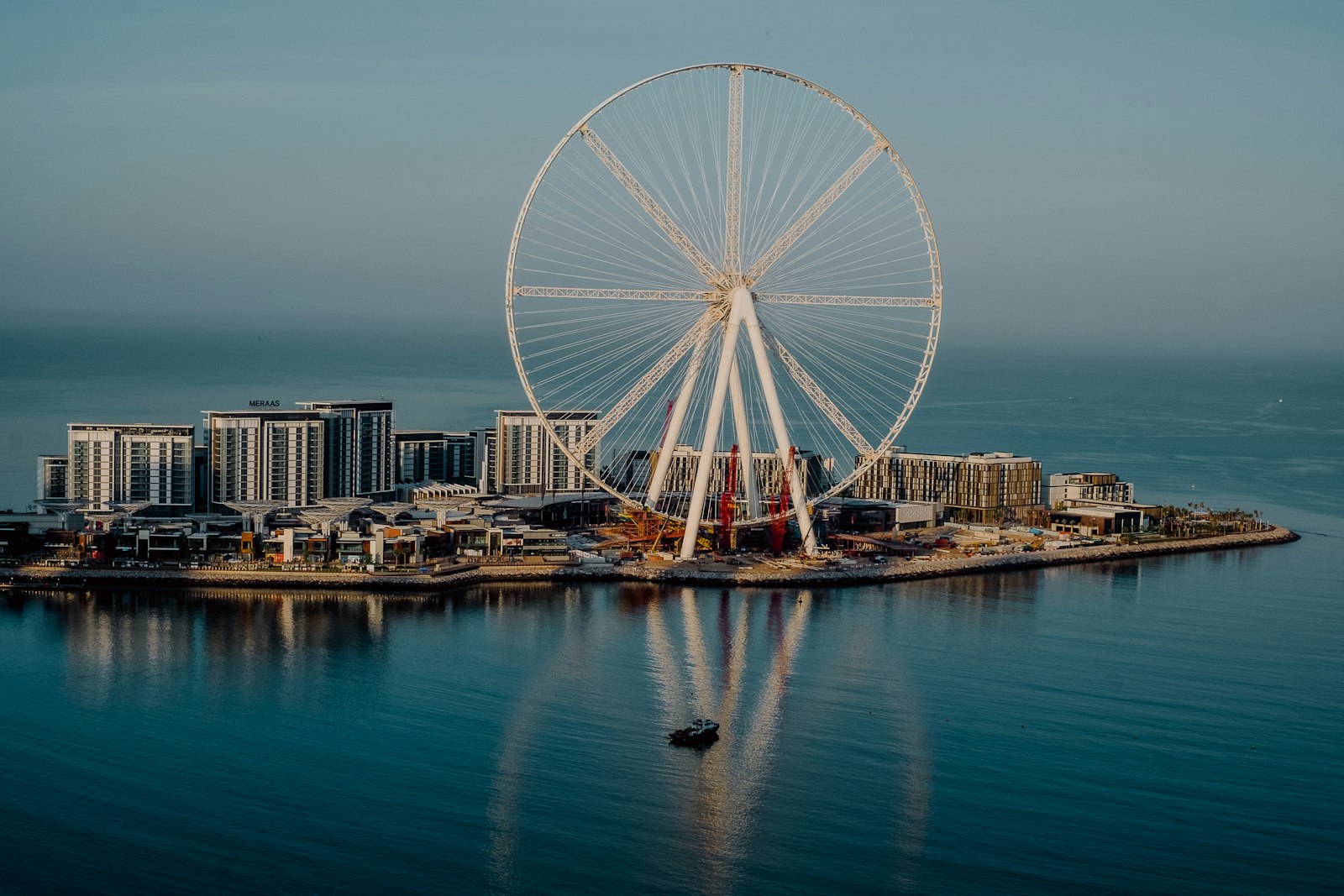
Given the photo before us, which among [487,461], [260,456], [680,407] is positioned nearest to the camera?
[680,407]

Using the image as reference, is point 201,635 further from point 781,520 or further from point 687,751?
point 781,520

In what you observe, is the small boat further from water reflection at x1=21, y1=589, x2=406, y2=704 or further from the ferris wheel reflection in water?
water reflection at x1=21, y1=589, x2=406, y2=704

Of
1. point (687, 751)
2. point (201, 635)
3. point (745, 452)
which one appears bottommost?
point (687, 751)

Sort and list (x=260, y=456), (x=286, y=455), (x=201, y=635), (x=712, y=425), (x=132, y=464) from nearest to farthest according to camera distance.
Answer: (x=201, y=635) → (x=712, y=425) → (x=132, y=464) → (x=260, y=456) → (x=286, y=455)

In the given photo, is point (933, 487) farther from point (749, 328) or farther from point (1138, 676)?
point (1138, 676)

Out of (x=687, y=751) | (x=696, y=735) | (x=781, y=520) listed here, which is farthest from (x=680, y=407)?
(x=687, y=751)

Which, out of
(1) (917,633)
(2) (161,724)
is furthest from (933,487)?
(2) (161,724)

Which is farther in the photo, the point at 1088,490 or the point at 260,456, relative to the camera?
the point at 1088,490
